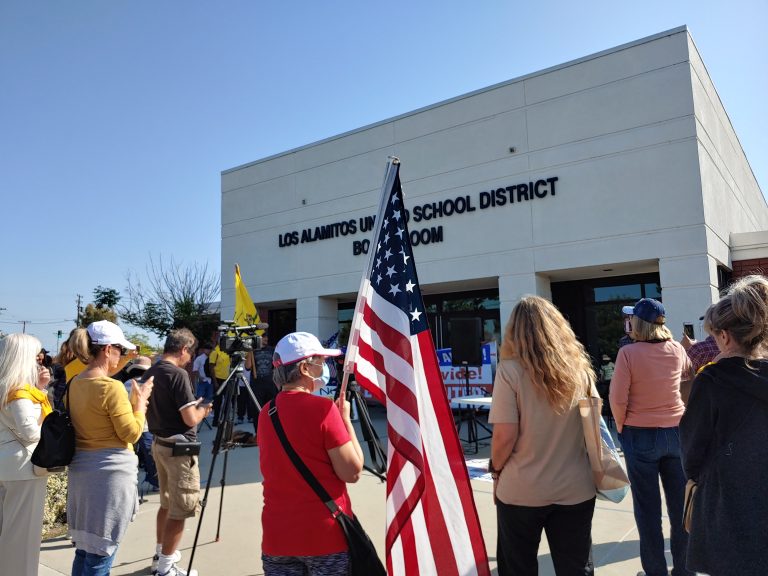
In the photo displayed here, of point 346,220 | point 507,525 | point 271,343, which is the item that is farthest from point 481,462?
point 271,343

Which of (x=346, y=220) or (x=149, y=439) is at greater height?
(x=346, y=220)

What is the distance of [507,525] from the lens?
2627mm

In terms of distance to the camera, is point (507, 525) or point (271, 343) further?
point (271, 343)

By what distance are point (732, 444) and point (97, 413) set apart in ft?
10.6

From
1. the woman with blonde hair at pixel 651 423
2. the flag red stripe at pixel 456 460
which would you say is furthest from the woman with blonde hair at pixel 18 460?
the woman with blonde hair at pixel 651 423

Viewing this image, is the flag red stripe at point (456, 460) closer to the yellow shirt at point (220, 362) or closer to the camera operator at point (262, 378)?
the camera operator at point (262, 378)

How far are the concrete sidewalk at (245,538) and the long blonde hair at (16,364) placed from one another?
193cm

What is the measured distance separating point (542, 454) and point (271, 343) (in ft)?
52.6

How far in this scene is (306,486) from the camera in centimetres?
228

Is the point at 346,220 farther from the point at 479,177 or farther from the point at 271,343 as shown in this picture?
the point at 271,343

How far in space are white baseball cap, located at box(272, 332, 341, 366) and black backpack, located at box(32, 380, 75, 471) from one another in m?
1.50

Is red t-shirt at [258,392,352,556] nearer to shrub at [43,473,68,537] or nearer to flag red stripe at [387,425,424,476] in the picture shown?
flag red stripe at [387,425,424,476]

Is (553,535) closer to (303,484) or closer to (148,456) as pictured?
(303,484)

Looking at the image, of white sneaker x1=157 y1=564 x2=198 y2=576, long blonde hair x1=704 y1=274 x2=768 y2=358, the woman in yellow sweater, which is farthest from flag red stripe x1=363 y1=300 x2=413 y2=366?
white sneaker x1=157 y1=564 x2=198 y2=576
